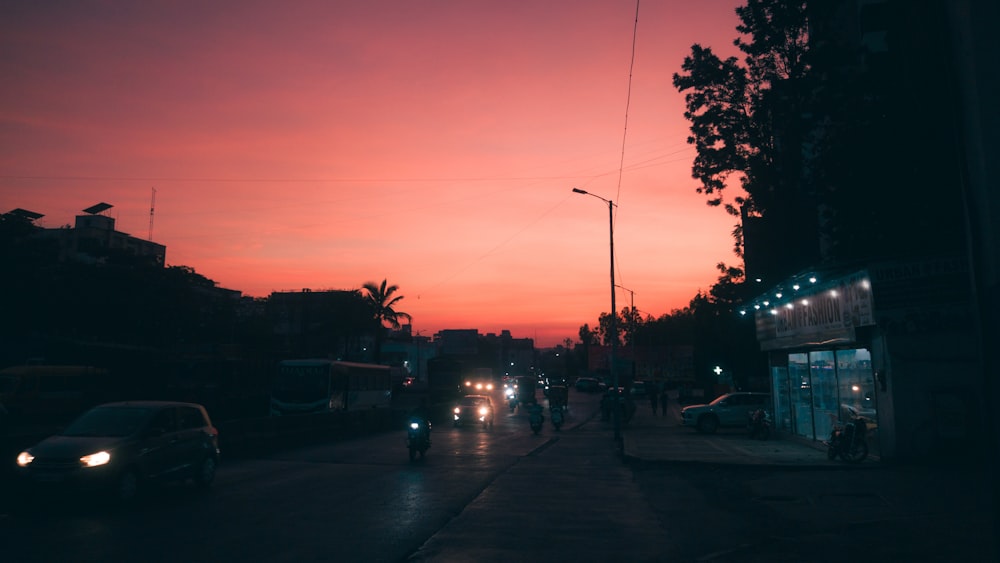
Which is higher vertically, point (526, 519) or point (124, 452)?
point (124, 452)

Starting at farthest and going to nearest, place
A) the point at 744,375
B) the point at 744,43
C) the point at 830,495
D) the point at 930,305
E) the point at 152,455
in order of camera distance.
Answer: the point at 744,375
the point at 744,43
the point at 930,305
the point at 830,495
the point at 152,455

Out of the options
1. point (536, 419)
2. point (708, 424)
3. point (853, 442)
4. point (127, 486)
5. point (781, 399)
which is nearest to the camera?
point (127, 486)

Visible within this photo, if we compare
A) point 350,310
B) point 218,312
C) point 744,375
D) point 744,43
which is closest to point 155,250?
point 350,310

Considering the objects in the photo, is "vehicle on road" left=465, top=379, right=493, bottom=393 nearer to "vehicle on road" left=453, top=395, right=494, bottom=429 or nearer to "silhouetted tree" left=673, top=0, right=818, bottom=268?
"vehicle on road" left=453, top=395, right=494, bottom=429

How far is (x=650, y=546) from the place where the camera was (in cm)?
930

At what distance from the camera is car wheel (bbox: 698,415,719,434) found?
32.8m

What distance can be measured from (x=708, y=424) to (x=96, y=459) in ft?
88.7

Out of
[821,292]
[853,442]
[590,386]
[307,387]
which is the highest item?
[821,292]

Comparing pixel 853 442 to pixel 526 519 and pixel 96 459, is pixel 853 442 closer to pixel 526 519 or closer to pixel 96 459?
pixel 526 519

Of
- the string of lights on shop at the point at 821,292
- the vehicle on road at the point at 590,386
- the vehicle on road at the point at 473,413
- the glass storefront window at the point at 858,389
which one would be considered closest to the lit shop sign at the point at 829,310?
the string of lights on shop at the point at 821,292

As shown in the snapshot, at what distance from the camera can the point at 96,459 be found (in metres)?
11.6

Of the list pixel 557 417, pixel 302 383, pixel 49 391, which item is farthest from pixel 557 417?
pixel 49 391

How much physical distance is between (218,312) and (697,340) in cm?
4148

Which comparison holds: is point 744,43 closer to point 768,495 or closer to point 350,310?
point 768,495
